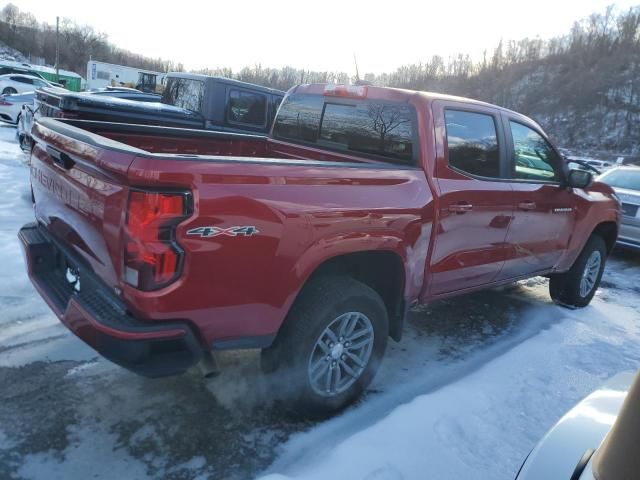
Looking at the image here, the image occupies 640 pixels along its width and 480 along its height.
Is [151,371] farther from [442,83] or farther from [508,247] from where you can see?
[442,83]

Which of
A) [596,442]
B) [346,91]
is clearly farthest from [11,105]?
[596,442]

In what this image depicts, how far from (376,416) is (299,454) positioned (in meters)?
0.61

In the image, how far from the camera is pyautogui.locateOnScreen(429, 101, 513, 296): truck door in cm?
346

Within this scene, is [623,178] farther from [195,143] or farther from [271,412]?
[271,412]

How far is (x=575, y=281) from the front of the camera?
5.39 metres

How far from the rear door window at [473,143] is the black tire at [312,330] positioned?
1.22 metres


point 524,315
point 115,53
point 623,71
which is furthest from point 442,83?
point 524,315

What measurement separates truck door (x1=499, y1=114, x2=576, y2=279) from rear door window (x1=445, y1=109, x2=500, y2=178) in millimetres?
211

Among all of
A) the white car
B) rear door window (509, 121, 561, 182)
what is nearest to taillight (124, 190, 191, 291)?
rear door window (509, 121, 561, 182)

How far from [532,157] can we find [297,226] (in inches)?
111

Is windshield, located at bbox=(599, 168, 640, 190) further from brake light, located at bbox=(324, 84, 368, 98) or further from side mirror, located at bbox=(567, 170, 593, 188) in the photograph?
brake light, located at bbox=(324, 84, 368, 98)

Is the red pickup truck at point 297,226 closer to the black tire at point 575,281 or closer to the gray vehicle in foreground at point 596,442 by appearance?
the black tire at point 575,281

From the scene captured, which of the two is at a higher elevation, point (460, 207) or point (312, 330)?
point (460, 207)

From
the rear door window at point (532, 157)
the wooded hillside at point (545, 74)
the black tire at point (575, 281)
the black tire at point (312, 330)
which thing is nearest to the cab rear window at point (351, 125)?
the black tire at point (312, 330)
